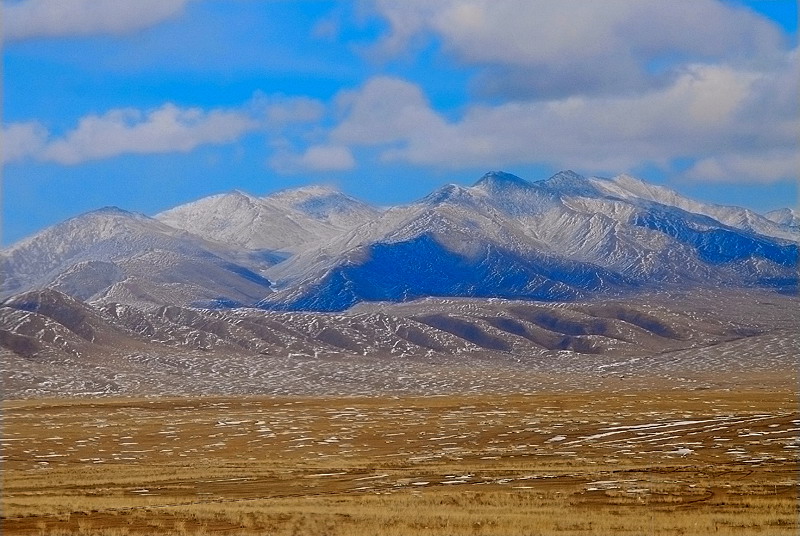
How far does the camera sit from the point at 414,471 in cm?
7281

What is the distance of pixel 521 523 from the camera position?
45156mm

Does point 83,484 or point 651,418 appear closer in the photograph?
point 83,484

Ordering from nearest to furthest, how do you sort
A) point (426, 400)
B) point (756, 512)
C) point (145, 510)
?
1. point (756, 512)
2. point (145, 510)
3. point (426, 400)

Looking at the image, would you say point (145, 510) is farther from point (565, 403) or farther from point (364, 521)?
point (565, 403)

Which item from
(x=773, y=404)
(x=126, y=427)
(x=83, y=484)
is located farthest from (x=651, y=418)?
(x=83, y=484)

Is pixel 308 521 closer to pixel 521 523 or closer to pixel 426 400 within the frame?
pixel 521 523

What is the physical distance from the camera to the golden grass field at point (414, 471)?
46.6 meters

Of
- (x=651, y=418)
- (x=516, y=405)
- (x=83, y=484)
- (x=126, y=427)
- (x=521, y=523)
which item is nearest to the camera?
(x=521, y=523)

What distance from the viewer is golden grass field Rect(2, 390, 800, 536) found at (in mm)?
46594

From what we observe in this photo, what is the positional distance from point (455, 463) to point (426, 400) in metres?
104

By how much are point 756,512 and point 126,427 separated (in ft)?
316

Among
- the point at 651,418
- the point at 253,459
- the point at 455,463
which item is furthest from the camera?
the point at 651,418

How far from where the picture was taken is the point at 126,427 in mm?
129750

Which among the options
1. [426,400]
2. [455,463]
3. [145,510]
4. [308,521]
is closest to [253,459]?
[455,463]
